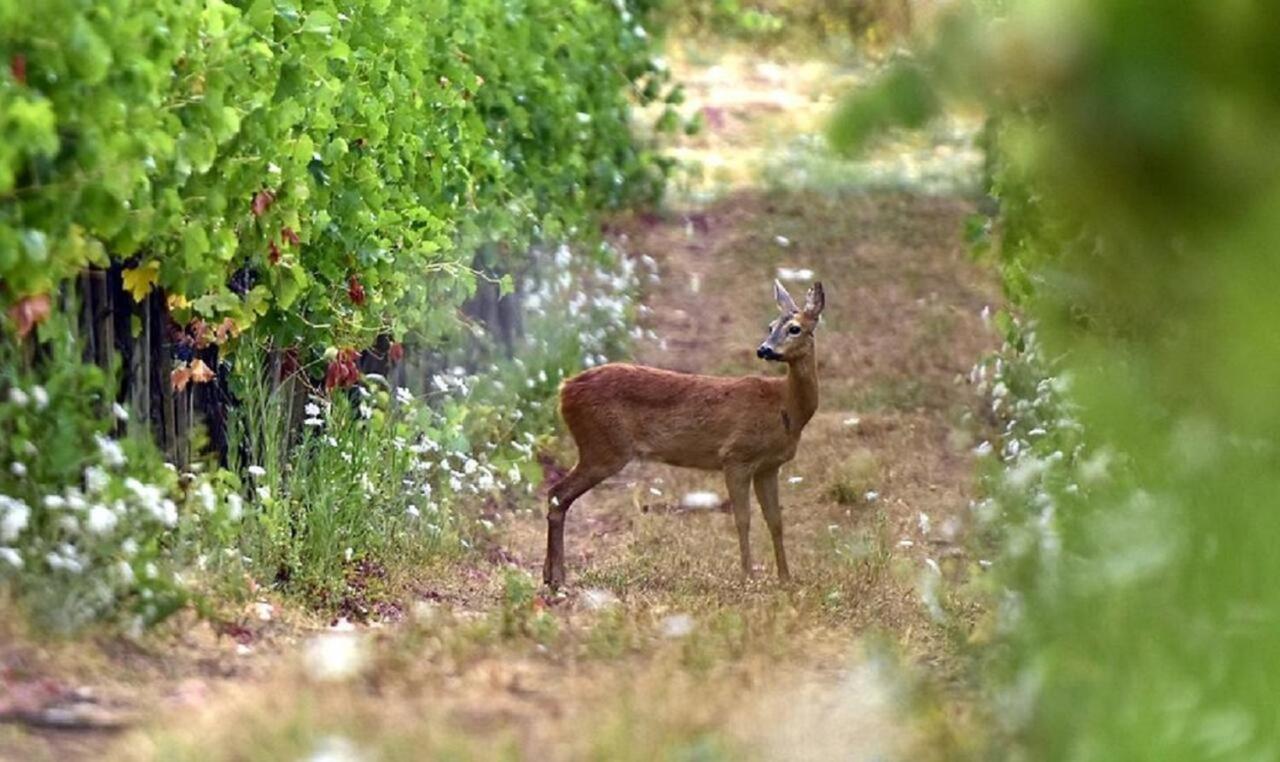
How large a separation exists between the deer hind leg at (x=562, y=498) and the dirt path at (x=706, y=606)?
17 cm

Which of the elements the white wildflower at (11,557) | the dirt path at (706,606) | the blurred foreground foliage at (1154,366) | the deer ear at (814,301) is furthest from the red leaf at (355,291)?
the blurred foreground foliage at (1154,366)

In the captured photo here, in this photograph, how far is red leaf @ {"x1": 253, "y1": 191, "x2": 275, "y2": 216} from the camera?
7.75 metres

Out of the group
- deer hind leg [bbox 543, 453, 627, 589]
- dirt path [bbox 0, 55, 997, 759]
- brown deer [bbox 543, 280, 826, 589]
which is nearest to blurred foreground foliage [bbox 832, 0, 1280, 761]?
dirt path [bbox 0, 55, 997, 759]

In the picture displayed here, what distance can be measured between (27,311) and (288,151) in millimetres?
2011

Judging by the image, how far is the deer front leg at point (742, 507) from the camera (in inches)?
372

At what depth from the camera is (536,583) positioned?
8.92m

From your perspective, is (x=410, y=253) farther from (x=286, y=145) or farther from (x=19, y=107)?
(x=19, y=107)

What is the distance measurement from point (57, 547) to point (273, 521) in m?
1.81

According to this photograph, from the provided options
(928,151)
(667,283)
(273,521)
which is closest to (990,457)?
(273,521)

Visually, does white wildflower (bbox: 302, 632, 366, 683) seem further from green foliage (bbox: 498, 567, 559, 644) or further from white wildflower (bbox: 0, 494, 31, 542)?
white wildflower (bbox: 0, 494, 31, 542)

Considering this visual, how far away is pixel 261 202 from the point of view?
7773 mm

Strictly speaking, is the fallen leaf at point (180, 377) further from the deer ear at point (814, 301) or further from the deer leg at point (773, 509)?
the deer ear at point (814, 301)

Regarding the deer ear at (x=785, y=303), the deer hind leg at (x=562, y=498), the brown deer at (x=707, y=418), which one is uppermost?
the deer ear at (x=785, y=303)

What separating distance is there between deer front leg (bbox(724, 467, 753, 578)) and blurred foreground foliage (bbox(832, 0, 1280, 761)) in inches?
148
